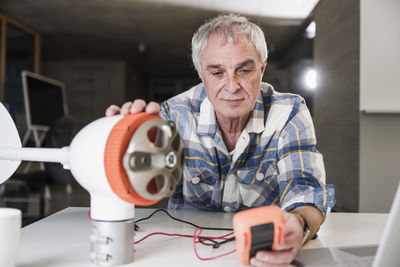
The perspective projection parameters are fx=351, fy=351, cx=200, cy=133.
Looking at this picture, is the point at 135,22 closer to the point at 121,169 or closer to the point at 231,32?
the point at 231,32

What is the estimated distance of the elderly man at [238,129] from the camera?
1.10 metres

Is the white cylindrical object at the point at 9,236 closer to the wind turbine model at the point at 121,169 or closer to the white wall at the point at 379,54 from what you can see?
the wind turbine model at the point at 121,169

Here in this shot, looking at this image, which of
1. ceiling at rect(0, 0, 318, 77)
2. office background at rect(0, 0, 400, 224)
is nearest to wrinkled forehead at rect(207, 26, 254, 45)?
office background at rect(0, 0, 400, 224)

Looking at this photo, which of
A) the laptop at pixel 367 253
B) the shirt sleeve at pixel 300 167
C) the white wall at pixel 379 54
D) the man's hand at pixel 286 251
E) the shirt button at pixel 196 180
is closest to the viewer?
the laptop at pixel 367 253

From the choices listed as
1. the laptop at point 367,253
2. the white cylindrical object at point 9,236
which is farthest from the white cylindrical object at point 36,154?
the laptop at point 367,253

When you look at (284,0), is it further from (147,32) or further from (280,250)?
(280,250)

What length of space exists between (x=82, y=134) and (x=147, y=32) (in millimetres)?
5989

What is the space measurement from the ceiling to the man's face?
12.8 feet

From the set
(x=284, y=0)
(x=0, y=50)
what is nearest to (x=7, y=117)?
(x=284, y=0)

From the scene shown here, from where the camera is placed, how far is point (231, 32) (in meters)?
1.13

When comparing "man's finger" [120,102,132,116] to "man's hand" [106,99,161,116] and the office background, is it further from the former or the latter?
the office background

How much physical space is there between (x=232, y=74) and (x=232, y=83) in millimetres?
29

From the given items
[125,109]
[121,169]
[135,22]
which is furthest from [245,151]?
[135,22]

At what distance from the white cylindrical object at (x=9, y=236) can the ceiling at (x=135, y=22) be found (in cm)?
465
